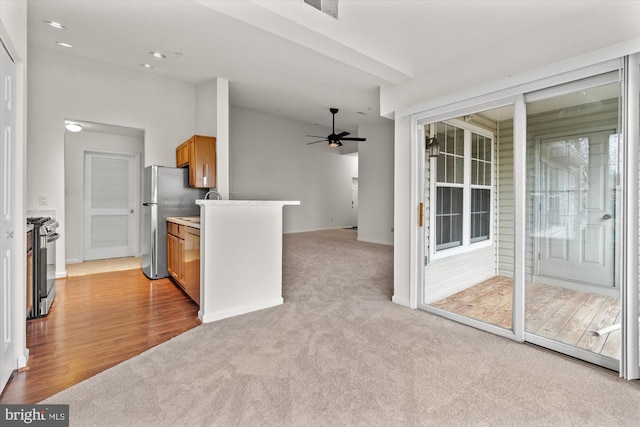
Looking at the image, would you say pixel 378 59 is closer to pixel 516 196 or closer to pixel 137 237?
pixel 516 196

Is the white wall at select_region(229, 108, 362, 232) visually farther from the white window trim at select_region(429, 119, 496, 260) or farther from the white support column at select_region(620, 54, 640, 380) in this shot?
the white support column at select_region(620, 54, 640, 380)

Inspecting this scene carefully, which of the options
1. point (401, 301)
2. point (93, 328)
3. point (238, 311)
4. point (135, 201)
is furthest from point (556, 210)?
point (135, 201)

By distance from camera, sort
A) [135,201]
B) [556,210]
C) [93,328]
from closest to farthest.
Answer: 1. [556,210]
2. [93,328]
3. [135,201]

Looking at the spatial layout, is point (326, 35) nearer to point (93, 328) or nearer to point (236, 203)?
point (236, 203)

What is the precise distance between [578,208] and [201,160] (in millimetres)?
4252

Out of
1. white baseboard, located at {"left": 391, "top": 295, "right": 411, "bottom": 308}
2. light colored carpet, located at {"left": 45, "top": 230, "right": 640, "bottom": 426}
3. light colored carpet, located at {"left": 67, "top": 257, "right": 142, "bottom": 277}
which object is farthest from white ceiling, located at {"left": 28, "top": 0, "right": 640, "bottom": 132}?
light colored carpet, located at {"left": 67, "top": 257, "right": 142, "bottom": 277}

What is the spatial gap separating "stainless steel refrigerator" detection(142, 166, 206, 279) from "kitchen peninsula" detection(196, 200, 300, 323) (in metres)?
1.85

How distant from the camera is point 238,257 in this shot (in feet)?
9.91

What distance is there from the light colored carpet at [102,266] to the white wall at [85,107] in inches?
14.6

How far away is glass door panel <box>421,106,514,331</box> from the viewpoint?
3.30 meters

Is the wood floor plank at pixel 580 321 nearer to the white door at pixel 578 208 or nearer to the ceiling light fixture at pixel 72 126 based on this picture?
the white door at pixel 578 208

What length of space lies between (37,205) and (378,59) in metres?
4.64

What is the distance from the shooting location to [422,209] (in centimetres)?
327

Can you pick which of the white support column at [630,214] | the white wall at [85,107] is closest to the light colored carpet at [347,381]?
the white support column at [630,214]
